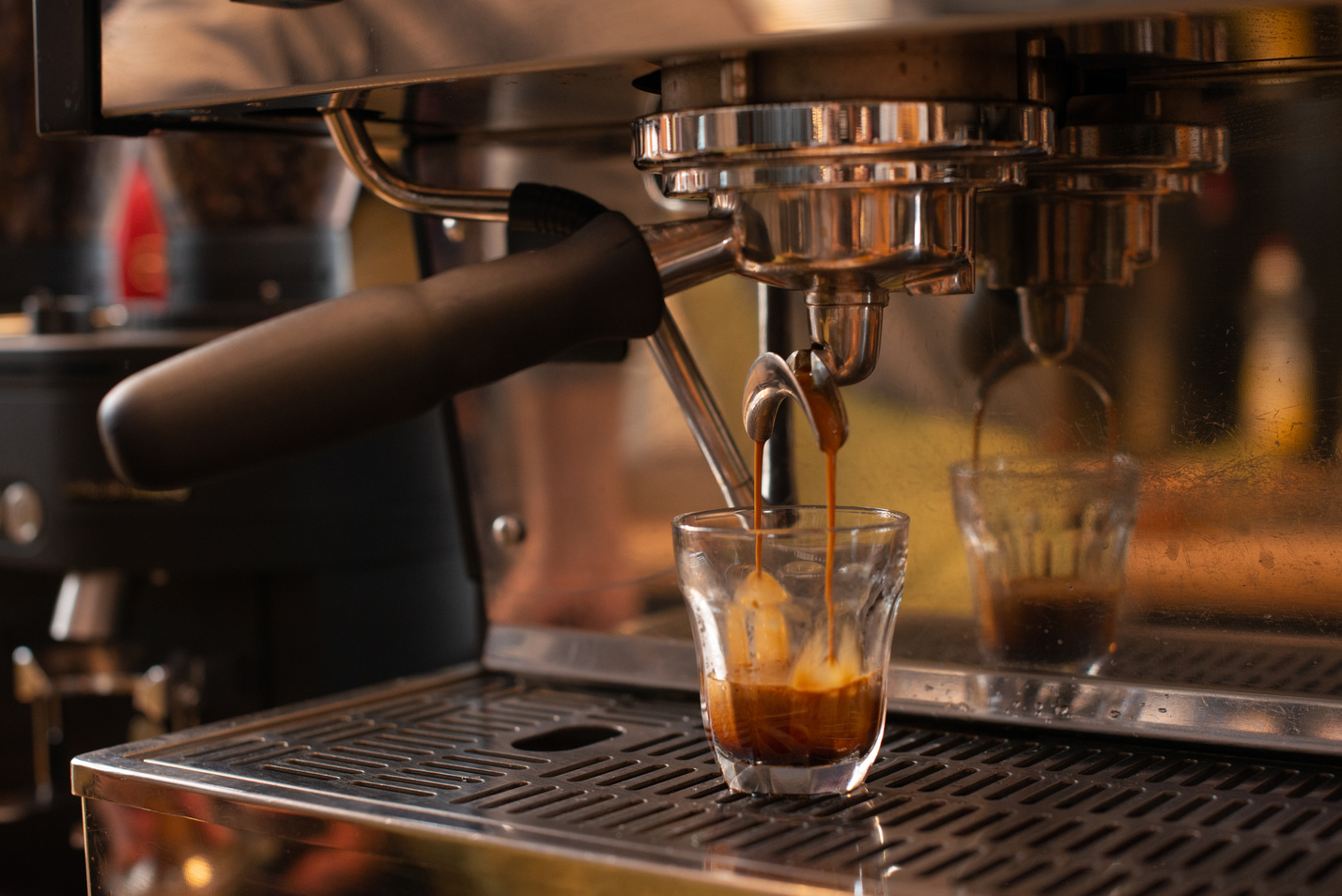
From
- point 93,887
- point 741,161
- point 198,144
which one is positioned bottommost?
point 93,887

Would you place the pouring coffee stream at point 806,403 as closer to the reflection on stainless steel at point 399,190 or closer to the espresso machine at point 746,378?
the espresso machine at point 746,378

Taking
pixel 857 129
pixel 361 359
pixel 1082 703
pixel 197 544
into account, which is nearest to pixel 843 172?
pixel 857 129

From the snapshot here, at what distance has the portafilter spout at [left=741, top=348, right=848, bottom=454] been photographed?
1.37ft

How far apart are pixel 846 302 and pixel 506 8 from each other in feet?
0.43

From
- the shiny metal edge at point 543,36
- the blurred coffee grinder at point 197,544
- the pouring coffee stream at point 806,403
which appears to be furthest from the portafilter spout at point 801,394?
the blurred coffee grinder at point 197,544

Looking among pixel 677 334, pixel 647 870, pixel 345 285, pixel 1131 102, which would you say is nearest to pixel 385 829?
pixel 647 870

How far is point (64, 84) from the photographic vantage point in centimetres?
48

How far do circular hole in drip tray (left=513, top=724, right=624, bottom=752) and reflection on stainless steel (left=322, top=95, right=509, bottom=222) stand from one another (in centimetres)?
20

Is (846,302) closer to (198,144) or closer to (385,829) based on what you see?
(385,829)

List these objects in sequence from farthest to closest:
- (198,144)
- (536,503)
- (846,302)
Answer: (198,144), (536,503), (846,302)

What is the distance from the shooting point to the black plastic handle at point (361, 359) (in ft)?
1.07

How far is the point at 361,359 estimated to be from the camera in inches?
13.6

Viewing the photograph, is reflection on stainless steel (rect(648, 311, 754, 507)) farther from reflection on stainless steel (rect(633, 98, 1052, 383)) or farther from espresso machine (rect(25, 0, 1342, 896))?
reflection on stainless steel (rect(633, 98, 1052, 383))

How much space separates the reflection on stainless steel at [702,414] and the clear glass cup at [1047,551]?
84 millimetres
